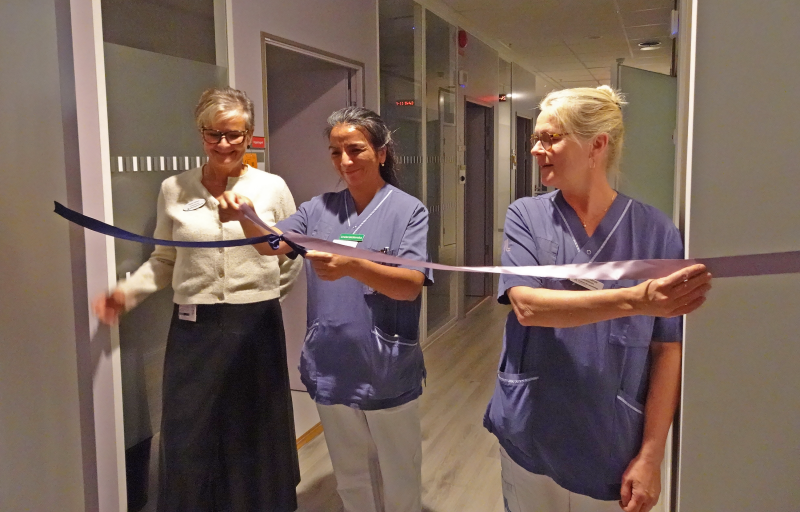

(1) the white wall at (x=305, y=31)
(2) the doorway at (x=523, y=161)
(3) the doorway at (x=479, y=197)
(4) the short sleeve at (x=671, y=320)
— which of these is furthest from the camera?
(2) the doorway at (x=523, y=161)

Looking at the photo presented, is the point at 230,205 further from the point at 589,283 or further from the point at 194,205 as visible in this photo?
the point at 589,283

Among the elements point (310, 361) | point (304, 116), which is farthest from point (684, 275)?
point (304, 116)

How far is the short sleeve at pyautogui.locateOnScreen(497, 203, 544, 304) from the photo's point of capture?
4.42ft

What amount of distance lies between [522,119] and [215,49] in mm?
6897

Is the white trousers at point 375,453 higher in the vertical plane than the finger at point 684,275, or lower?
lower

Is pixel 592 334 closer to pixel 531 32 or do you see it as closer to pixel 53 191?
pixel 53 191

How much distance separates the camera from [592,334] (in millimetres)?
1349

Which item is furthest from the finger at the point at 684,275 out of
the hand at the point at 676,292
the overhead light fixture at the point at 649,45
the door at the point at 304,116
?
the overhead light fixture at the point at 649,45

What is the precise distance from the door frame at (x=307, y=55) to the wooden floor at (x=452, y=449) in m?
1.51

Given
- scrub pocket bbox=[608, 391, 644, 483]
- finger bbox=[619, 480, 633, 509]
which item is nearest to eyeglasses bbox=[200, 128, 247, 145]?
scrub pocket bbox=[608, 391, 644, 483]

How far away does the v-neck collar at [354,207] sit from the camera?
1.99 m

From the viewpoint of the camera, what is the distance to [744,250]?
1070 mm

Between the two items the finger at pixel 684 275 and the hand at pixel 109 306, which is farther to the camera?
the hand at pixel 109 306

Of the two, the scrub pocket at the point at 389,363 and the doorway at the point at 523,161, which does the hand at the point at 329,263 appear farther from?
the doorway at the point at 523,161
